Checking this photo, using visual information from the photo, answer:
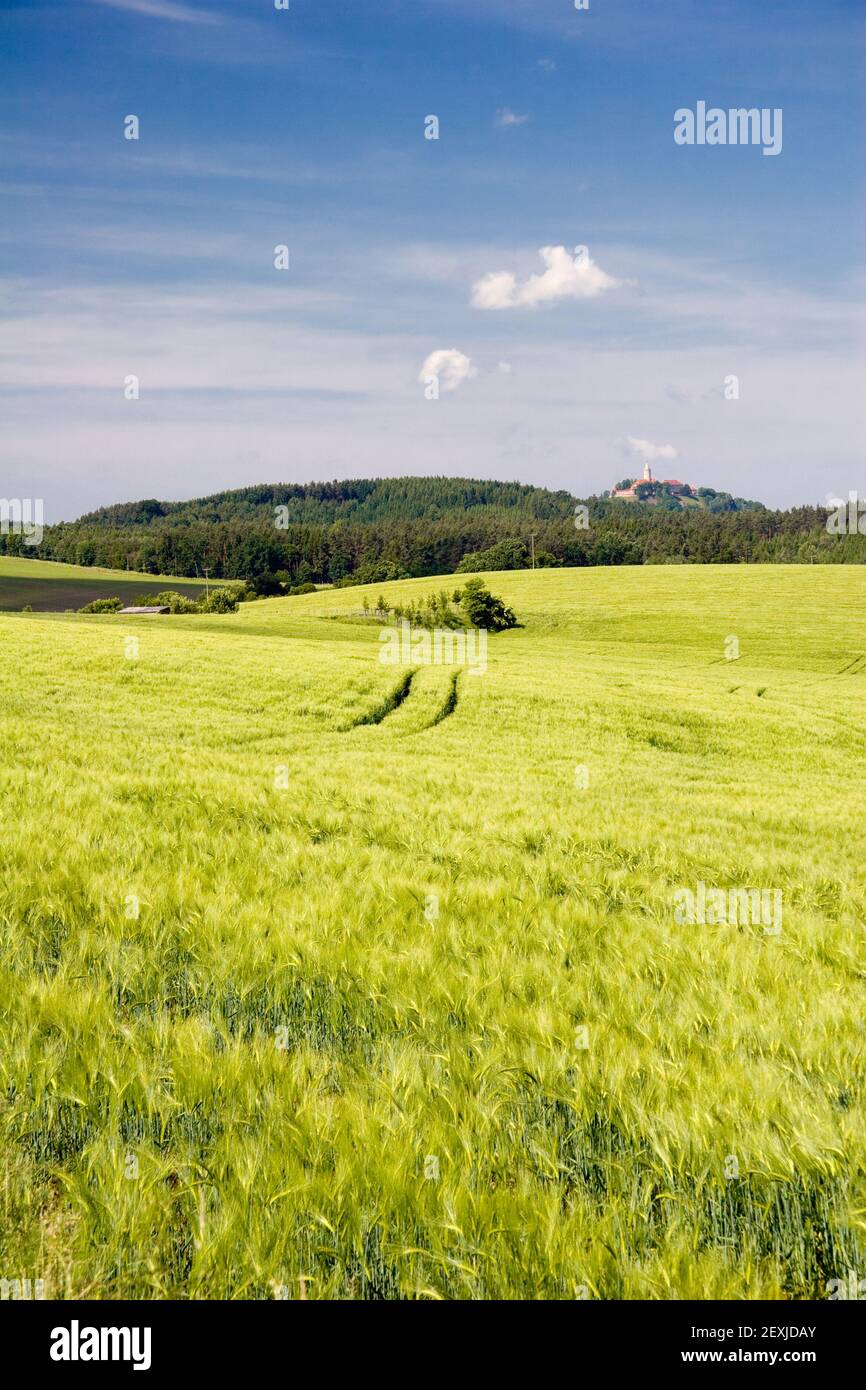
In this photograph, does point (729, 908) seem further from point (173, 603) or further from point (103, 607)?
point (103, 607)

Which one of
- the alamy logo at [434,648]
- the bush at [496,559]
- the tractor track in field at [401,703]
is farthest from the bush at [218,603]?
the tractor track in field at [401,703]

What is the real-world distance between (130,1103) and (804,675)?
67.3 metres

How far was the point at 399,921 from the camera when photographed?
4.98 metres

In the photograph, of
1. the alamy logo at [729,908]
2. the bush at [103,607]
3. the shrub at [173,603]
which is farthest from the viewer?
the bush at [103,607]

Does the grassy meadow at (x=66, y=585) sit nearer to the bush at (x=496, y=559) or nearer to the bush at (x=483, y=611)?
the bush at (x=496, y=559)

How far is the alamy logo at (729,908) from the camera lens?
18.0 feet

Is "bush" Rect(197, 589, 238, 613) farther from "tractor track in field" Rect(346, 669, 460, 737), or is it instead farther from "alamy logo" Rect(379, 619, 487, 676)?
"tractor track in field" Rect(346, 669, 460, 737)

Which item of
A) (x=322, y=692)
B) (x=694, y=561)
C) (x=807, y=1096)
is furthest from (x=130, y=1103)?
(x=694, y=561)

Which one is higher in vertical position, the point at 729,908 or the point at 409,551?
the point at 409,551
